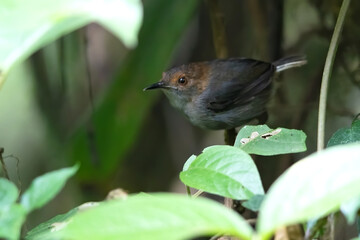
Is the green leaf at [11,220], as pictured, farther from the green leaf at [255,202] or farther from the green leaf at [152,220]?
A: the green leaf at [255,202]

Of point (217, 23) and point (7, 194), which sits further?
point (217, 23)

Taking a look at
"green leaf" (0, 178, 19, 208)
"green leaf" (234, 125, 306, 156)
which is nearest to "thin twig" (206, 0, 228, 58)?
"green leaf" (234, 125, 306, 156)

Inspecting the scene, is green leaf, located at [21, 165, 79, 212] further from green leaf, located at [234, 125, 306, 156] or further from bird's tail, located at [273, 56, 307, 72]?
bird's tail, located at [273, 56, 307, 72]

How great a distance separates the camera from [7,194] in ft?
2.61

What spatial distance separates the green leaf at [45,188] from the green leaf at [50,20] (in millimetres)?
161

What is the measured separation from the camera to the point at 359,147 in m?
0.66

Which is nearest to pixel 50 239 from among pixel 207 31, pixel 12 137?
pixel 207 31

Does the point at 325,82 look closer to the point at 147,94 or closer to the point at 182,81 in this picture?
the point at 147,94

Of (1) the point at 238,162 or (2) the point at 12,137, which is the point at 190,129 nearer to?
(2) the point at 12,137

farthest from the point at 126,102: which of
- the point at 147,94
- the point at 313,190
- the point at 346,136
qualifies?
the point at 313,190

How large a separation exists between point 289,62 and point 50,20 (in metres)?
2.59

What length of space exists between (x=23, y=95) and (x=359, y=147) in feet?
12.4

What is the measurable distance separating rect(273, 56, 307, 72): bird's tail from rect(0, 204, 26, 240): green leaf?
8.03 ft

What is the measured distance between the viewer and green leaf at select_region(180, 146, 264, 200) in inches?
37.8
